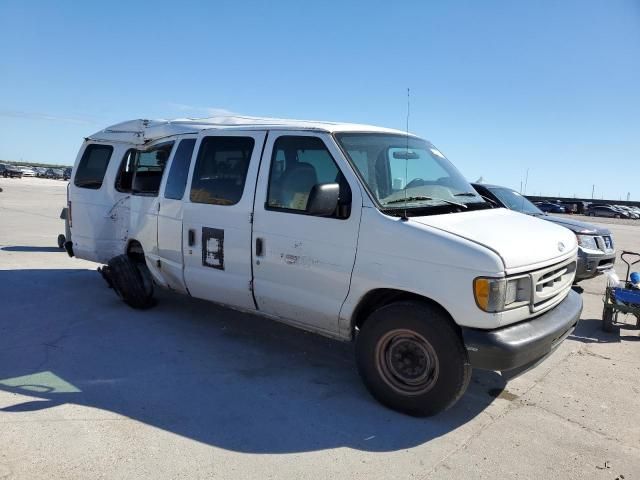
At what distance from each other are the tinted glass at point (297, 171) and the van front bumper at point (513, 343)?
5.37 ft

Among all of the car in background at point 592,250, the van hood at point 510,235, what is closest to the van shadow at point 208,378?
the van hood at point 510,235

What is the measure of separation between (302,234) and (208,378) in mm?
1475

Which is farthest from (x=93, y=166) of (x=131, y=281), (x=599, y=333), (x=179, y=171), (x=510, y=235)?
(x=599, y=333)

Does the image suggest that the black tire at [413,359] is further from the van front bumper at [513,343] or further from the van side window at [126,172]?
the van side window at [126,172]

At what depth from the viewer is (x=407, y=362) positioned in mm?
3795

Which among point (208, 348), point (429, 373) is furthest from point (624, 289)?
point (208, 348)

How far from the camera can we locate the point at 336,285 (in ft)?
13.5

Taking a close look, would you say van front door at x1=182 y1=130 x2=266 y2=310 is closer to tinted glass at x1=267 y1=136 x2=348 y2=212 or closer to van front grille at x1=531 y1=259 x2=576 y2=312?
tinted glass at x1=267 y1=136 x2=348 y2=212

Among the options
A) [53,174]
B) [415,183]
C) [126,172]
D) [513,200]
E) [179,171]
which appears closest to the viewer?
[415,183]

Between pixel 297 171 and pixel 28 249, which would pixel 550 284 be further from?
pixel 28 249

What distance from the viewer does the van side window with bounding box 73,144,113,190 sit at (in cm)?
708

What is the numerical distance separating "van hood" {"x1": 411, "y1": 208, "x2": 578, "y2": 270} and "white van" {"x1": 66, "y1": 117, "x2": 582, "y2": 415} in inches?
0.6

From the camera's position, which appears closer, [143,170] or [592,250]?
[143,170]

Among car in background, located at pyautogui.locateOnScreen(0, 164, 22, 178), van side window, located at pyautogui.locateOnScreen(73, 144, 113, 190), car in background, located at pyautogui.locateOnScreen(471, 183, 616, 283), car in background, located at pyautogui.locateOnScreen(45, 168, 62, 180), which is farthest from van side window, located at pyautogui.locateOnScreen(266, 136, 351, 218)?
car in background, located at pyautogui.locateOnScreen(45, 168, 62, 180)
